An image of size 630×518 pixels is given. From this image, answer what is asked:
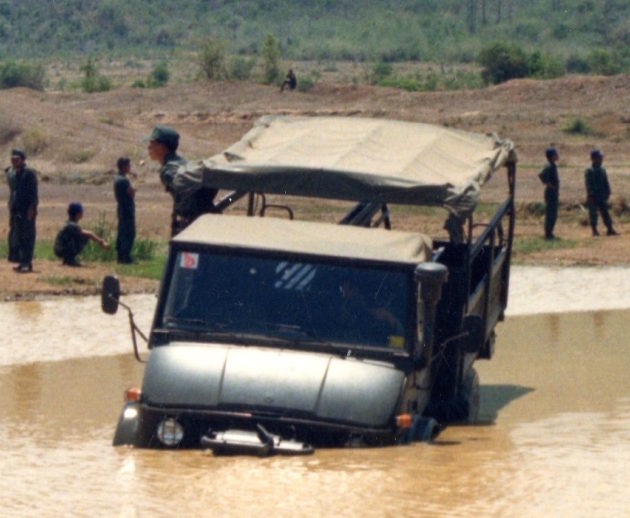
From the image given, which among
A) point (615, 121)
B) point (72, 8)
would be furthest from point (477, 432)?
point (72, 8)

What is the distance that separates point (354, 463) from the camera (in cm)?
855

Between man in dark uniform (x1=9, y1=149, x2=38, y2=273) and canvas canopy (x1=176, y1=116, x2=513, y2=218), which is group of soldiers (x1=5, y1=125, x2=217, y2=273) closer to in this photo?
man in dark uniform (x1=9, y1=149, x2=38, y2=273)

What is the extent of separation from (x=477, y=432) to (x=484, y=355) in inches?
72.0

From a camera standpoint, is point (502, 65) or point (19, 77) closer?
point (19, 77)

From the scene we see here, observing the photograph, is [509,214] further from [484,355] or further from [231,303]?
[231,303]

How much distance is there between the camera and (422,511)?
7.79 m

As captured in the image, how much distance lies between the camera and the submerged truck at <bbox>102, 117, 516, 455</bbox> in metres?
8.81

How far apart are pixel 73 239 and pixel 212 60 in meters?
42.2

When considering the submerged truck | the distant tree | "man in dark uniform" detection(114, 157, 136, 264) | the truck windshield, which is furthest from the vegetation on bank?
the truck windshield

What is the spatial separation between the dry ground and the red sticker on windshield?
918cm

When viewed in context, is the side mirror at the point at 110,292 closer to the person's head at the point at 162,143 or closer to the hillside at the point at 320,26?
the person's head at the point at 162,143

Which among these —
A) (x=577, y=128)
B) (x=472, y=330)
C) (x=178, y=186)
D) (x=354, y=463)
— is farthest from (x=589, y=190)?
(x=577, y=128)

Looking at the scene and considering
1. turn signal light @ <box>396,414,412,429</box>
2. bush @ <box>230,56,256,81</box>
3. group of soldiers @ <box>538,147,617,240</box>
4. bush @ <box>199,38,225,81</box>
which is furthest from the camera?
bush @ <box>230,56,256,81</box>

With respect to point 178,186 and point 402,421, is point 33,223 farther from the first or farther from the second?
point 402,421
